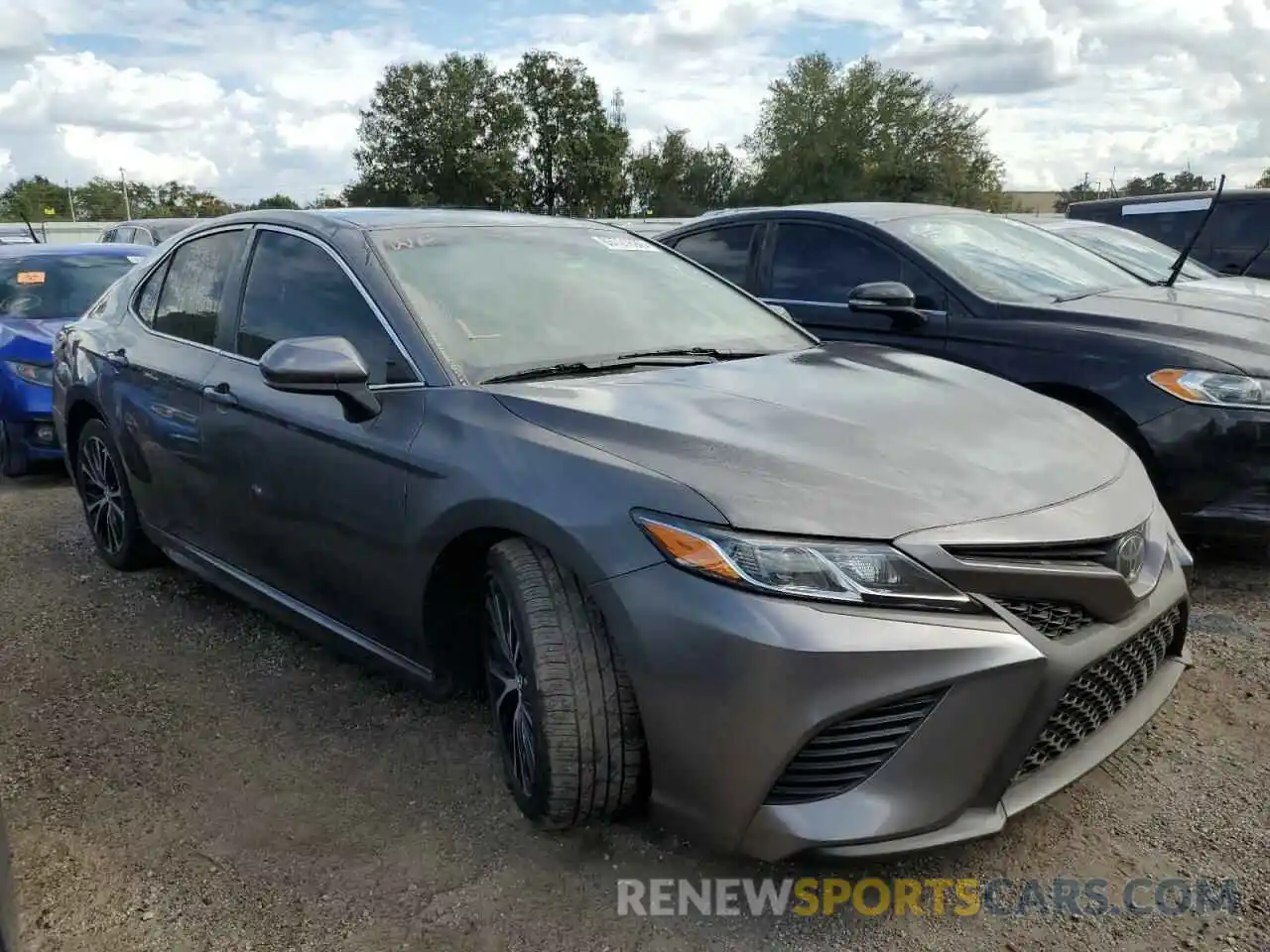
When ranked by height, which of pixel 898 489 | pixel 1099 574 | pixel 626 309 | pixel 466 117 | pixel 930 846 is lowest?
pixel 930 846

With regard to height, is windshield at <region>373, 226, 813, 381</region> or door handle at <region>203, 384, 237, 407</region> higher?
windshield at <region>373, 226, 813, 381</region>

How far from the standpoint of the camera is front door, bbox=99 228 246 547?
3.59 metres

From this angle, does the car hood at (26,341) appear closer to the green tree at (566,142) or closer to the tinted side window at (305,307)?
the tinted side window at (305,307)

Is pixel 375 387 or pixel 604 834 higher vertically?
pixel 375 387

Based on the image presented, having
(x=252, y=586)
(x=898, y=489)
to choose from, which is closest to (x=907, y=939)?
(x=898, y=489)

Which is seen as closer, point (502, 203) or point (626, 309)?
point (626, 309)

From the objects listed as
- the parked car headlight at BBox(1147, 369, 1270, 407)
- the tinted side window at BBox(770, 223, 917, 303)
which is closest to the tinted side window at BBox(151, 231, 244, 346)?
the tinted side window at BBox(770, 223, 917, 303)

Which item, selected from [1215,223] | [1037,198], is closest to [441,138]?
[1037,198]

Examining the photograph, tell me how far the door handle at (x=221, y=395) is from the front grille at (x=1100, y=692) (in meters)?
2.56

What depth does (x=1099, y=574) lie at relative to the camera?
2180mm

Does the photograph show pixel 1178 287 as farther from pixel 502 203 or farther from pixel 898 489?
pixel 502 203

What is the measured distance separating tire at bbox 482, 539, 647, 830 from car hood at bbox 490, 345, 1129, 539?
12.7 inches

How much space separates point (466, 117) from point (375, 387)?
2284 inches

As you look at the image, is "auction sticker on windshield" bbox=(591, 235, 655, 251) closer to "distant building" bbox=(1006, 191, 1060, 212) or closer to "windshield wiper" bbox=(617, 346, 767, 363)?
"windshield wiper" bbox=(617, 346, 767, 363)
